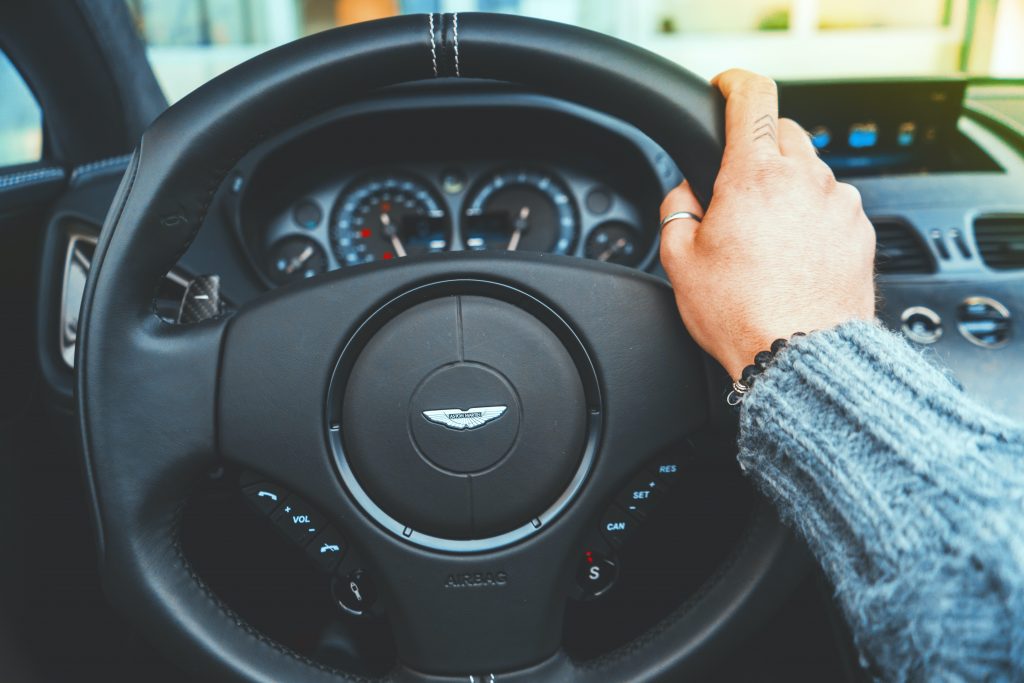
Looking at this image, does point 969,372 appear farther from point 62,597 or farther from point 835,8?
point 835,8

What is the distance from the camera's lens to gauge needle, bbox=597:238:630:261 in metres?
1.52

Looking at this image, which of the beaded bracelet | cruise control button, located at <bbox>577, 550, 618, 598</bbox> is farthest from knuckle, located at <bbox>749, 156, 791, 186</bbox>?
cruise control button, located at <bbox>577, 550, 618, 598</bbox>

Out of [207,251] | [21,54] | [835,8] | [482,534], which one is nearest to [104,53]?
[21,54]

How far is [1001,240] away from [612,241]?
62 cm

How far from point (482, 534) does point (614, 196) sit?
0.91 m

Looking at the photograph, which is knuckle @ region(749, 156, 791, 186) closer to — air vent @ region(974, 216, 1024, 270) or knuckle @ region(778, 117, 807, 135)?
knuckle @ region(778, 117, 807, 135)

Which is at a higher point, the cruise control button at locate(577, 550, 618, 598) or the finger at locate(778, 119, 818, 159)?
the finger at locate(778, 119, 818, 159)

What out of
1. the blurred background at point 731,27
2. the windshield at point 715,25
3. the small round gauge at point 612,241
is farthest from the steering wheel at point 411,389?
the windshield at point 715,25

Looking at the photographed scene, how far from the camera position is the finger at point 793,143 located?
0.73 meters

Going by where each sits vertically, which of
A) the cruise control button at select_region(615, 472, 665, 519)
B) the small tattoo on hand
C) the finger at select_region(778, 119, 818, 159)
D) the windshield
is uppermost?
the small tattoo on hand

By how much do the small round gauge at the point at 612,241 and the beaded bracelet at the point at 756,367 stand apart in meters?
0.83

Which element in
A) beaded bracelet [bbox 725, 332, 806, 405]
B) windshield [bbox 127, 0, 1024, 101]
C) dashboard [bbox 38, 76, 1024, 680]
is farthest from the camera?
windshield [bbox 127, 0, 1024, 101]

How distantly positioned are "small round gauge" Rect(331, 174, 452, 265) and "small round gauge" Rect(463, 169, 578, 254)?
0.25ft

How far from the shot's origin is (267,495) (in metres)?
0.77
